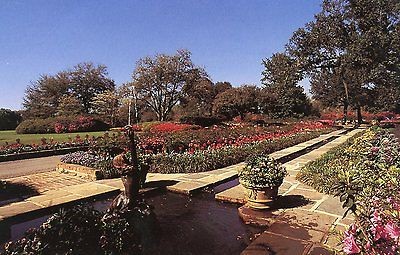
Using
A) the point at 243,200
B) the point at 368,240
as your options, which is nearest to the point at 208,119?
the point at 243,200

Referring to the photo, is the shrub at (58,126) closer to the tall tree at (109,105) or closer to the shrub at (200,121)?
the tall tree at (109,105)

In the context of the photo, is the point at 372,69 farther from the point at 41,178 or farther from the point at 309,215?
the point at 41,178

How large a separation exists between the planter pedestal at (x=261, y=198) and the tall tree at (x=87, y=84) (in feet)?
120

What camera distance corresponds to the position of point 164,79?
29.7 meters

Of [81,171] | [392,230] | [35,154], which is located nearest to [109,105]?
[35,154]

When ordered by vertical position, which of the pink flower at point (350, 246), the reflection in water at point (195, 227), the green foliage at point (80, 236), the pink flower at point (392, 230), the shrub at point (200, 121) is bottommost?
the reflection in water at point (195, 227)

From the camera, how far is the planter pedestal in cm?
495

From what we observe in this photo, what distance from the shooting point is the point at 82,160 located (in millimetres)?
8984

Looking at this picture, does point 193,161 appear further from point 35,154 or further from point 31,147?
point 31,147

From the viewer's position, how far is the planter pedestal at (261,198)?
195 inches

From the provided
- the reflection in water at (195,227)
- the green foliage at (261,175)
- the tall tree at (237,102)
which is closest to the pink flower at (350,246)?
the reflection in water at (195,227)

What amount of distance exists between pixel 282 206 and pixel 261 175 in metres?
0.71

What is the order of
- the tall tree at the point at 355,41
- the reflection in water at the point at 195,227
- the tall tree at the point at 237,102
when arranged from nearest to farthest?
the reflection in water at the point at 195,227 → the tall tree at the point at 355,41 → the tall tree at the point at 237,102

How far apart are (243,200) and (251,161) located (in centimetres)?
81
